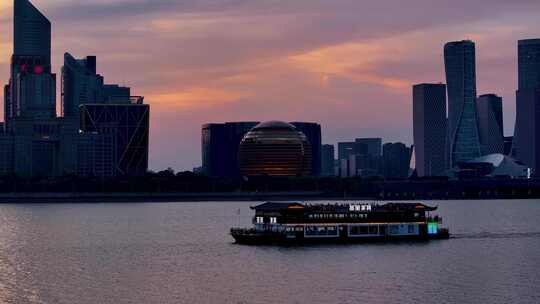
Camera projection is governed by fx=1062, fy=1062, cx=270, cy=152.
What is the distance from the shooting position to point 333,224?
156 meters

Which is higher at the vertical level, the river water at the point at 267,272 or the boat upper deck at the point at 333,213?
the boat upper deck at the point at 333,213

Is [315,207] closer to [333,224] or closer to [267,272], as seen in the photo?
[333,224]

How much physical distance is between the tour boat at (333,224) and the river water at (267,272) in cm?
431

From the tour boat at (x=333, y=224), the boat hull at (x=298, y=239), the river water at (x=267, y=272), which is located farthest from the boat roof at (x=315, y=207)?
the river water at (x=267, y=272)

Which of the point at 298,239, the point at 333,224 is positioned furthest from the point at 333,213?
the point at 298,239

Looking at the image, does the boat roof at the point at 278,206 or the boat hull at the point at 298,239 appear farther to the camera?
the boat roof at the point at 278,206

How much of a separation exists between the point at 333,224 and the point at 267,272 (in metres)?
37.6

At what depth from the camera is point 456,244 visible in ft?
514

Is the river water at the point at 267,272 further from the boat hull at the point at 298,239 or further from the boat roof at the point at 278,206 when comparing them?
the boat roof at the point at 278,206

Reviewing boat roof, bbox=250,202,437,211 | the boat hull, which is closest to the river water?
the boat hull

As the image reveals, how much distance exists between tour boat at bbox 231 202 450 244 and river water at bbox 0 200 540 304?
170 inches

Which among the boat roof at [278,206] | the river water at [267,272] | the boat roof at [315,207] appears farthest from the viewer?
the boat roof at [315,207]

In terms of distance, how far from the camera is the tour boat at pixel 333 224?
153 meters

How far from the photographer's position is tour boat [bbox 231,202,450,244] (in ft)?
503
